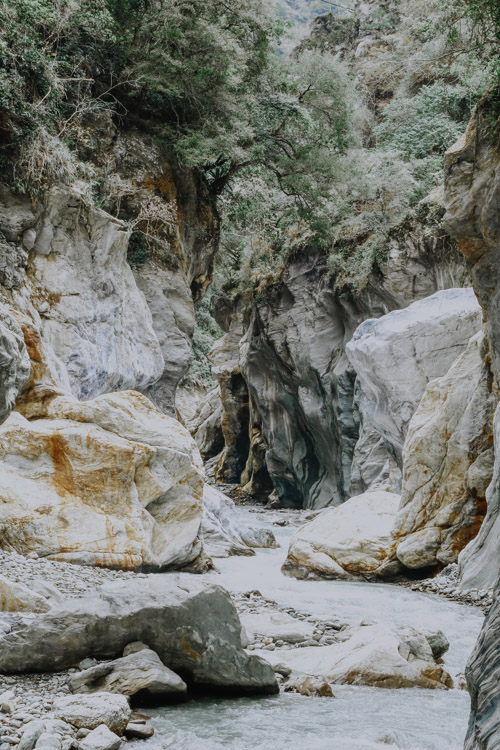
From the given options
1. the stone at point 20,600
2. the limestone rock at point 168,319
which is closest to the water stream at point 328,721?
the stone at point 20,600

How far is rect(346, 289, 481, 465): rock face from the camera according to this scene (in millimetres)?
13523

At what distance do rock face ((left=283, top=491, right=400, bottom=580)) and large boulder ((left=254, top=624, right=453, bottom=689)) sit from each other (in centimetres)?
474

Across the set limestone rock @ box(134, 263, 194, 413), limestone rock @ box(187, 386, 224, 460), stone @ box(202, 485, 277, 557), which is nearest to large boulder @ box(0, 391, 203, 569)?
stone @ box(202, 485, 277, 557)

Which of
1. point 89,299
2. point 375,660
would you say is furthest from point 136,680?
point 89,299

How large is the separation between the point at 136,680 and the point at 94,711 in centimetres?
56

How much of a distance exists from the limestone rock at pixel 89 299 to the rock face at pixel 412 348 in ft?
18.5

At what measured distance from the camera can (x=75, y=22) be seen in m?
14.8

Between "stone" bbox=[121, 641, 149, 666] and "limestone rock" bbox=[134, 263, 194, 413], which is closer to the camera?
"stone" bbox=[121, 641, 149, 666]

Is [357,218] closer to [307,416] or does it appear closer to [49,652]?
[307,416]

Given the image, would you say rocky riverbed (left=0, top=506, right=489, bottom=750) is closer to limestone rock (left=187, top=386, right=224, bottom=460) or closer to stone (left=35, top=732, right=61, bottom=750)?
stone (left=35, top=732, right=61, bottom=750)

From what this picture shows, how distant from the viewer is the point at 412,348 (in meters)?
13.9

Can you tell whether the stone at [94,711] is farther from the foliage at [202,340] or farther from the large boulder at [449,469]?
the foliage at [202,340]

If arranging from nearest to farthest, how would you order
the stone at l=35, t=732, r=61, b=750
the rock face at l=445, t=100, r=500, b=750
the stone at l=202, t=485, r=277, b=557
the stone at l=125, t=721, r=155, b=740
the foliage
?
the stone at l=35, t=732, r=61, b=750, the stone at l=125, t=721, r=155, b=740, the rock face at l=445, t=100, r=500, b=750, the stone at l=202, t=485, r=277, b=557, the foliage

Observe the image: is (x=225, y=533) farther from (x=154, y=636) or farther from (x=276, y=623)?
(x=154, y=636)
